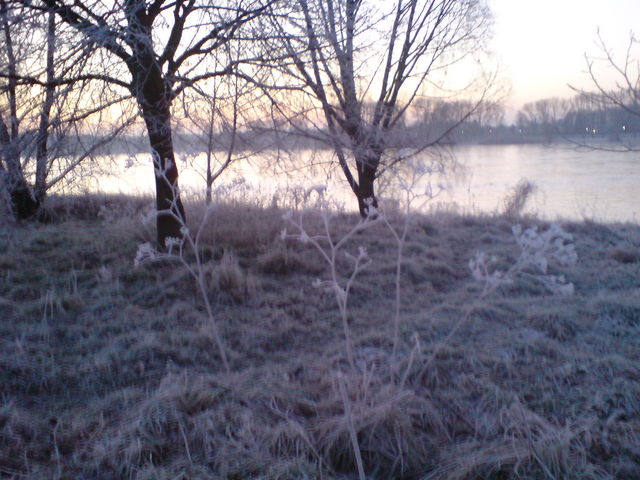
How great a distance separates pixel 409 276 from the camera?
20.8ft

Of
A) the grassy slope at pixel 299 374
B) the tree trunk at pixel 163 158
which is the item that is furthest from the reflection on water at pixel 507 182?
the grassy slope at pixel 299 374

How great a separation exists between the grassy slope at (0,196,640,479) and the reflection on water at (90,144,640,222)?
5.72 feet

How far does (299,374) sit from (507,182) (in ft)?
36.0

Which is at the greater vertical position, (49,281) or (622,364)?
(49,281)

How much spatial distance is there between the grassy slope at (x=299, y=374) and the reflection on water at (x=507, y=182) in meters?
1.74

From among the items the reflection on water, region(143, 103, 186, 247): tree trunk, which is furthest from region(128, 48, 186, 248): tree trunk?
the reflection on water

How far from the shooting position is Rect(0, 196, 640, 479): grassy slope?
2848 millimetres

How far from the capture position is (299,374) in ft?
12.9

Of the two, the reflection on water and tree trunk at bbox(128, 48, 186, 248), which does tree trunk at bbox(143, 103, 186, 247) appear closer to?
tree trunk at bbox(128, 48, 186, 248)

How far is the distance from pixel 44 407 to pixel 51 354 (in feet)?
2.27

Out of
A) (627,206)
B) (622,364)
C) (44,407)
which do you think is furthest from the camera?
(627,206)

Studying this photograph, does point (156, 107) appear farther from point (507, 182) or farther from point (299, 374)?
point (507, 182)

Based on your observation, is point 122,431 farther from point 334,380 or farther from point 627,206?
point 627,206

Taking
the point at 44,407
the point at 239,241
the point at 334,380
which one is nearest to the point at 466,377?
Result: the point at 334,380
